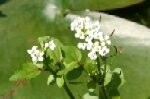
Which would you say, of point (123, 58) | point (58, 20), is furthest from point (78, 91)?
point (58, 20)

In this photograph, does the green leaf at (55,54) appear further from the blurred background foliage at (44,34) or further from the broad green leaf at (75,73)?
the blurred background foliage at (44,34)

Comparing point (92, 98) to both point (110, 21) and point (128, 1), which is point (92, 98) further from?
point (128, 1)

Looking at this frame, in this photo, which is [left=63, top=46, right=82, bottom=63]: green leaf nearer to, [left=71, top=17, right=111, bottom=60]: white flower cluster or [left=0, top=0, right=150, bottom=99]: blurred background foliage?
[left=71, top=17, right=111, bottom=60]: white flower cluster

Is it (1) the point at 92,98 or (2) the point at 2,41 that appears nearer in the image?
(1) the point at 92,98

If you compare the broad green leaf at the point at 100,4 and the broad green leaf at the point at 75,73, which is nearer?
the broad green leaf at the point at 75,73

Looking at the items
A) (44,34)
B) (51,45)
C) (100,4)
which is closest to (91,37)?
(51,45)

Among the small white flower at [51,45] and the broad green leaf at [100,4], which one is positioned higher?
the broad green leaf at [100,4]

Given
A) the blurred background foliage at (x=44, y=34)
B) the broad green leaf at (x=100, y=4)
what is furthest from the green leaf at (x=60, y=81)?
the broad green leaf at (x=100, y=4)
